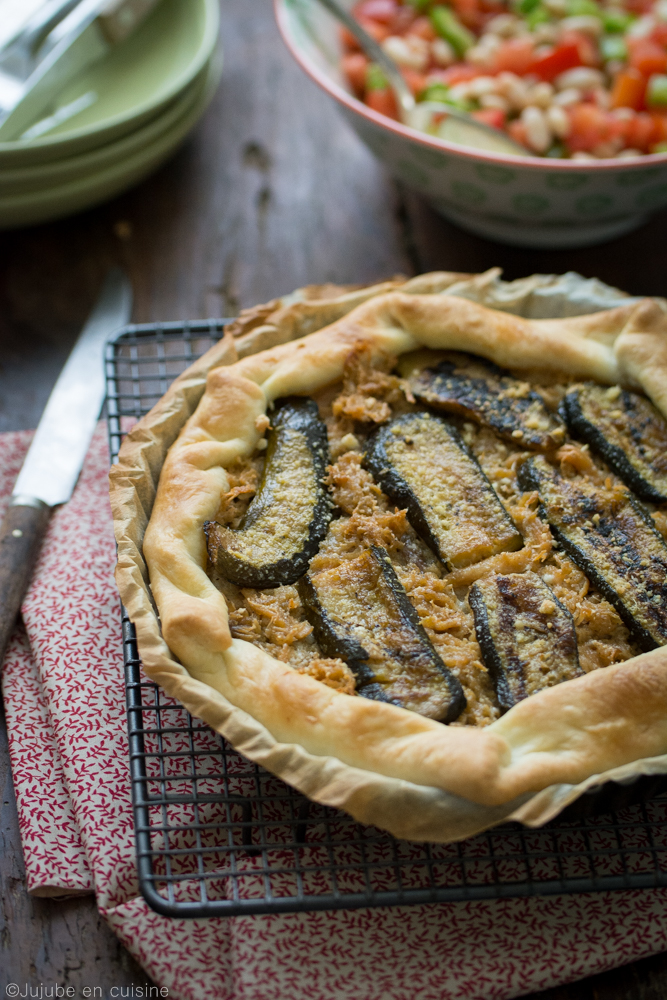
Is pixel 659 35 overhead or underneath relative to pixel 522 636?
overhead

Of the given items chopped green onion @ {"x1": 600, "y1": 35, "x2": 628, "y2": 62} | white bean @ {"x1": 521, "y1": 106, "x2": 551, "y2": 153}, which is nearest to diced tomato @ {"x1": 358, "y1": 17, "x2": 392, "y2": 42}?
white bean @ {"x1": 521, "y1": 106, "x2": 551, "y2": 153}

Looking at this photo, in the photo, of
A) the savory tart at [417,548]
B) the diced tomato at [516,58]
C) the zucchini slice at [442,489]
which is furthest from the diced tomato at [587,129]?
the zucchini slice at [442,489]

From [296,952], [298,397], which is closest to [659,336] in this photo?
[298,397]

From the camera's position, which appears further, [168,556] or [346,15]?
[346,15]

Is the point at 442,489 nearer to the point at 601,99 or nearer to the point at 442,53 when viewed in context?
the point at 601,99

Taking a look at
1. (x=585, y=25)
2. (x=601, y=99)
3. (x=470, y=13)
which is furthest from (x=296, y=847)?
(x=470, y=13)

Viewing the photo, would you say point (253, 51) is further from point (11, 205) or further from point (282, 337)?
point (282, 337)
